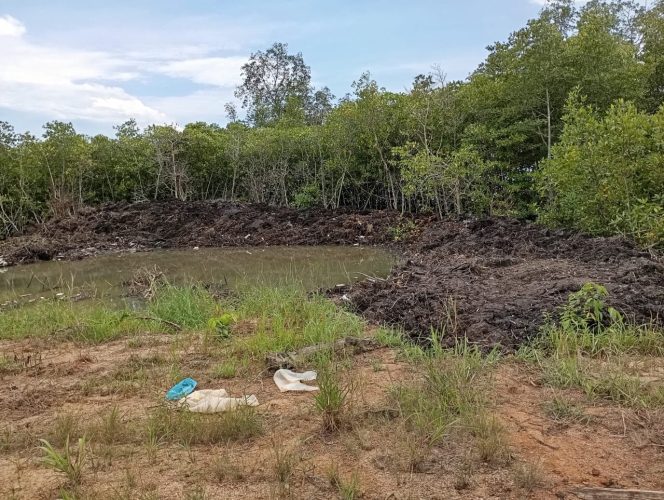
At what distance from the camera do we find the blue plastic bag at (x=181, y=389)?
11.2ft

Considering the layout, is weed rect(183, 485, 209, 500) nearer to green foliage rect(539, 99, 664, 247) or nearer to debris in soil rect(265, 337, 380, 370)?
debris in soil rect(265, 337, 380, 370)

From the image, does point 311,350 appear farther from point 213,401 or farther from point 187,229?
point 187,229

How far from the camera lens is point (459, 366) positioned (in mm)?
3305

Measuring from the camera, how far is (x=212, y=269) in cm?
1030

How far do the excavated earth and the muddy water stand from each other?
30.8 inches

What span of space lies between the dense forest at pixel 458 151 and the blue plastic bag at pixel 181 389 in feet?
20.4

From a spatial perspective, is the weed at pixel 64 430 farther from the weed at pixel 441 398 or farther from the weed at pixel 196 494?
the weed at pixel 441 398

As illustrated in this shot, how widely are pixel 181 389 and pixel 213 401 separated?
0.36 metres

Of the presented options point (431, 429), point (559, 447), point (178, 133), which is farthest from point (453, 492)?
point (178, 133)

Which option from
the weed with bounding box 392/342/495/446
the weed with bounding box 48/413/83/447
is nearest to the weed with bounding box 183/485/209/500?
the weed with bounding box 48/413/83/447

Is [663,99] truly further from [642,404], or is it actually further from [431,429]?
[431,429]

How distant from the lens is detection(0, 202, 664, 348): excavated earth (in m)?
4.73

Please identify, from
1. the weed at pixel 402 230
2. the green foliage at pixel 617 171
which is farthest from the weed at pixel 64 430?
the weed at pixel 402 230

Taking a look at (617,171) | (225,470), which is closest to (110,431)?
(225,470)
